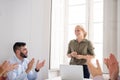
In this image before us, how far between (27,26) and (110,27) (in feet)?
5.64

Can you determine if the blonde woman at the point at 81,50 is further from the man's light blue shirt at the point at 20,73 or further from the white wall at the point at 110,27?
the man's light blue shirt at the point at 20,73

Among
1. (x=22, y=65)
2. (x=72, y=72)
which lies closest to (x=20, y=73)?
(x=22, y=65)

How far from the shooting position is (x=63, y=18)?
533cm

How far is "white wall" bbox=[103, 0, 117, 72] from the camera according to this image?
4383 millimetres

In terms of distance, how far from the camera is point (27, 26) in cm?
454

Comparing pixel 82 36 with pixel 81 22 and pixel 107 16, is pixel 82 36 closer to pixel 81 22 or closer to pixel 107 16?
pixel 107 16

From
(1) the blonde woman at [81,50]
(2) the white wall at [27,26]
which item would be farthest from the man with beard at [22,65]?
(1) the blonde woman at [81,50]

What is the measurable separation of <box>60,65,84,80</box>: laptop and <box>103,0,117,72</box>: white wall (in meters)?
2.15

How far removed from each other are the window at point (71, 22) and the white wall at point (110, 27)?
0.96 feet

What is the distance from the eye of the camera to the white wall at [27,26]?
3.98 meters

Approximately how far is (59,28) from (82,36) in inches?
49.7

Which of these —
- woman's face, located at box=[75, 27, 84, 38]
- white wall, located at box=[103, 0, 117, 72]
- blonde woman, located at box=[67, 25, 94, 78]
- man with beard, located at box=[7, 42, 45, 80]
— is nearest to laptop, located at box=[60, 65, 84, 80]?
man with beard, located at box=[7, 42, 45, 80]

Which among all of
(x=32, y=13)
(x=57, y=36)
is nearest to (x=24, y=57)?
(x=32, y=13)

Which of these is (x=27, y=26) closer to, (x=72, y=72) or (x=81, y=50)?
(x=81, y=50)
